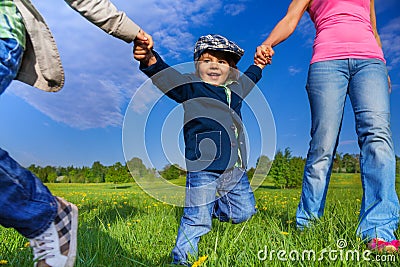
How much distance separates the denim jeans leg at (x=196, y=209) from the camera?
2730mm

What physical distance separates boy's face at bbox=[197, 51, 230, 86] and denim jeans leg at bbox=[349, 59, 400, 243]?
3.17 ft

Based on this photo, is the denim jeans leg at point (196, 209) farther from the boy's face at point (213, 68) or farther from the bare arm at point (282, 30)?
the bare arm at point (282, 30)

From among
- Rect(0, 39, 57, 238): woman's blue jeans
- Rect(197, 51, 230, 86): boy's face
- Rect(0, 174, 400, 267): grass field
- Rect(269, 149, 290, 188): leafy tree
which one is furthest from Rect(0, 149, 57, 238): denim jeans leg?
Rect(269, 149, 290, 188): leafy tree

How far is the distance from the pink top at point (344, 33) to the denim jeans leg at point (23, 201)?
2230 millimetres

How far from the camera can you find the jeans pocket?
9.48 ft

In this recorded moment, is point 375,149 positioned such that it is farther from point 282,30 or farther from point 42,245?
point 42,245

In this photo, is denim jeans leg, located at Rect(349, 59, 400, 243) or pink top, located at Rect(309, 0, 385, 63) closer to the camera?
denim jeans leg, located at Rect(349, 59, 400, 243)

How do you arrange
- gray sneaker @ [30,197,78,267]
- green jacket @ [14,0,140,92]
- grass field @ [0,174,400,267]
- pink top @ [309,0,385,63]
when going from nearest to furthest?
1. gray sneaker @ [30,197,78,267]
2. green jacket @ [14,0,140,92]
3. grass field @ [0,174,400,267]
4. pink top @ [309,0,385,63]

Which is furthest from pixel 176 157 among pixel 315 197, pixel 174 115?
pixel 315 197

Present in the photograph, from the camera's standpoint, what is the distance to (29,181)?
166 cm

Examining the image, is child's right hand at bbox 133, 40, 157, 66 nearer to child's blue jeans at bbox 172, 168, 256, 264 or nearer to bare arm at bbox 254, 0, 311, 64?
child's blue jeans at bbox 172, 168, 256, 264

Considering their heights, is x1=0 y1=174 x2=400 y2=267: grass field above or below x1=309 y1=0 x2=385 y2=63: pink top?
below

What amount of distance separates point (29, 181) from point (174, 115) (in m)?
1.62

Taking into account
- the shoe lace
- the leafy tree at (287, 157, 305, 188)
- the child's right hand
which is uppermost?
the leafy tree at (287, 157, 305, 188)
